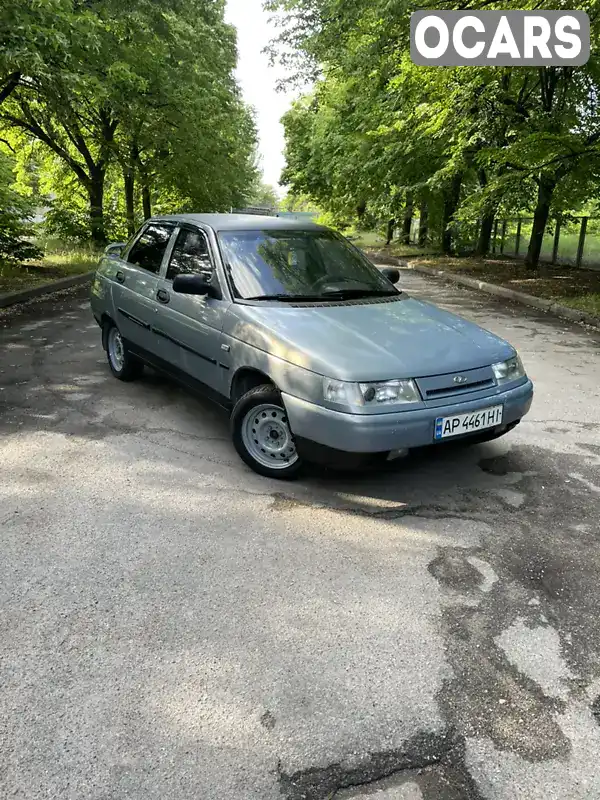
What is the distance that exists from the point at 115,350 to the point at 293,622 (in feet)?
14.9

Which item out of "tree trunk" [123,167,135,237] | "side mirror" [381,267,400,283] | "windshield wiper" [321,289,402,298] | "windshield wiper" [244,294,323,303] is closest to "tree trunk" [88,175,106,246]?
"tree trunk" [123,167,135,237]

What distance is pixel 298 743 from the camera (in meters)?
2.23

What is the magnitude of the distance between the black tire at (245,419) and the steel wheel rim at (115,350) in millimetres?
2559

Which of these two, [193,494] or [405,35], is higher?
[405,35]

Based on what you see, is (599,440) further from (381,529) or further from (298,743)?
(298,743)

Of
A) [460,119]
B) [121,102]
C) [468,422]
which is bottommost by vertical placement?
[468,422]

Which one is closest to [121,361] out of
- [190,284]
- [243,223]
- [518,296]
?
[243,223]

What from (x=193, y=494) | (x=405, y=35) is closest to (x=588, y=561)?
(x=193, y=494)

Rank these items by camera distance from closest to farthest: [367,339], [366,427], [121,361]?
[366,427] < [367,339] < [121,361]

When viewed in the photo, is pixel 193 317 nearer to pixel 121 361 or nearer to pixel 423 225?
pixel 121 361

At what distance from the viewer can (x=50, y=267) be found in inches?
667

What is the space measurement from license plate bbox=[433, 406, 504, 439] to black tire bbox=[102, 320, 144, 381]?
343 centimetres

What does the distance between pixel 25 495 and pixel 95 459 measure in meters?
0.66

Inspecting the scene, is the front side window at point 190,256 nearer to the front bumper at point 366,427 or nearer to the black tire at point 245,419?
the black tire at point 245,419
